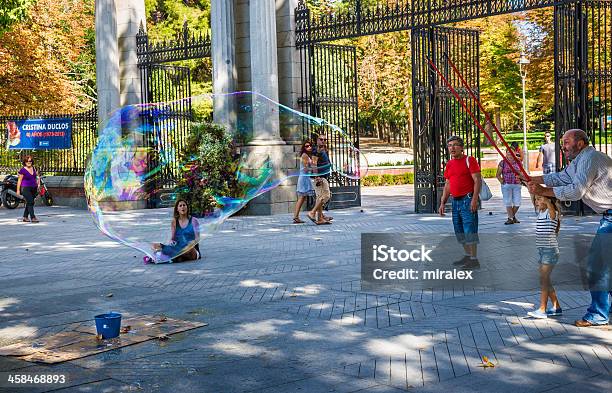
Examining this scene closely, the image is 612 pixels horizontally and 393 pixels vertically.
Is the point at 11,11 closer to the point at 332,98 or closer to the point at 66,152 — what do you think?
the point at 66,152

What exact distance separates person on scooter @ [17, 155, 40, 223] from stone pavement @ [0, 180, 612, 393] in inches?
288

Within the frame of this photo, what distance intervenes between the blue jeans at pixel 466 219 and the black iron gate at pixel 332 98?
35.2 feet

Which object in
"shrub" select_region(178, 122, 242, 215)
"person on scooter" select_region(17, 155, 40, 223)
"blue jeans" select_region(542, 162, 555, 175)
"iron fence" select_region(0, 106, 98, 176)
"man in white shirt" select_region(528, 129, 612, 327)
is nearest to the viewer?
"man in white shirt" select_region(528, 129, 612, 327)

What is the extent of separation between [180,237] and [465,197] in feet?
13.3

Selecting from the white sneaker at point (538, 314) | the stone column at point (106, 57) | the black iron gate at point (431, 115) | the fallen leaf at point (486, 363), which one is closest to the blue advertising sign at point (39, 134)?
the stone column at point (106, 57)

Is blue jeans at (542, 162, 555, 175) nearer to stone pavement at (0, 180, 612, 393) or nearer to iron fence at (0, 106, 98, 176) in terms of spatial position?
stone pavement at (0, 180, 612, 393)

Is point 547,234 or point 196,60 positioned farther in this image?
point 196,60

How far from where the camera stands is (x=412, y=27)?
19625 millimetres

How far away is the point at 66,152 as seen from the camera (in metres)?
27.2

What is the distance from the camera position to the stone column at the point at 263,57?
21.2m

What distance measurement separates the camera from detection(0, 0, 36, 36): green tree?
1014 inches

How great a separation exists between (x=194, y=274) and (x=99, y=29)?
15.1 metres

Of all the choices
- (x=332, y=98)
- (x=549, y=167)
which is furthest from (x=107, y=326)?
(x=332, y=98)

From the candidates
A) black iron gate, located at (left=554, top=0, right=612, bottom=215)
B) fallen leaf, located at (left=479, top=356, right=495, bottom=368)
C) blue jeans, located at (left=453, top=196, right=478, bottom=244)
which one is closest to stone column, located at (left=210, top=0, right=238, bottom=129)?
black iron gate, located at (left=554, top=0, right=612, bottom=215)
